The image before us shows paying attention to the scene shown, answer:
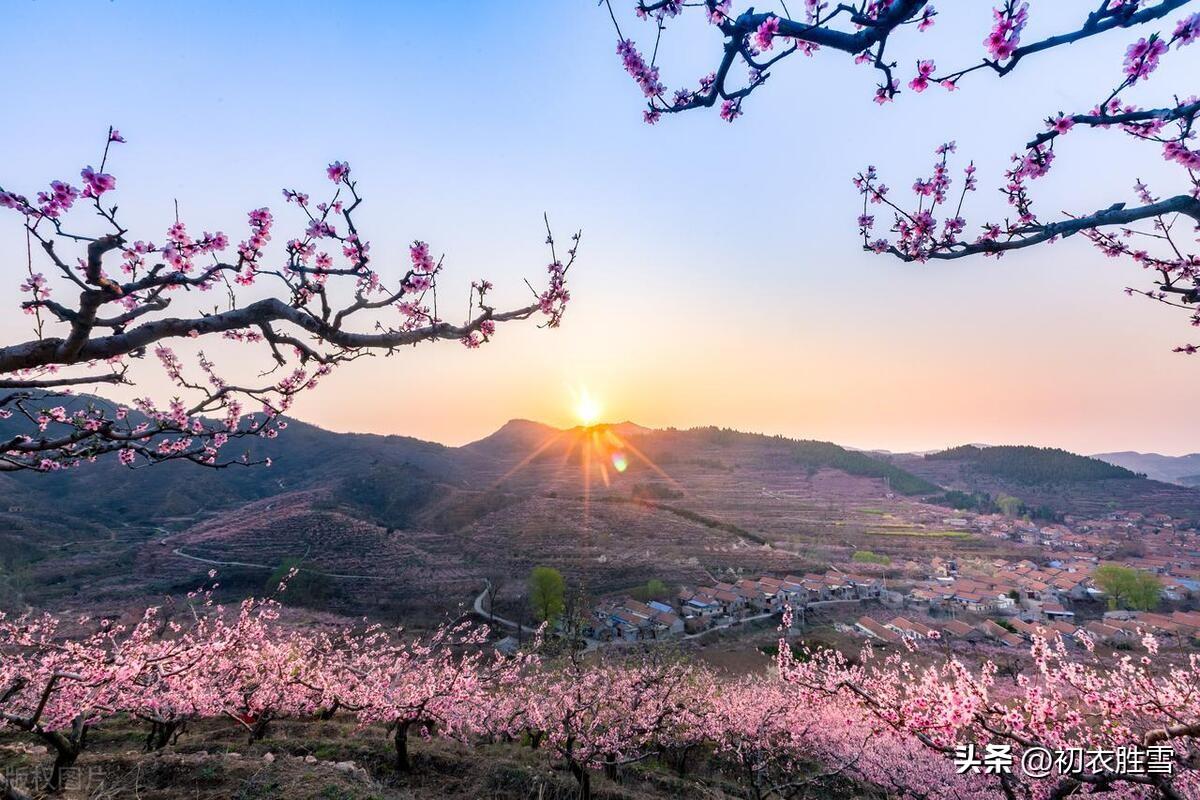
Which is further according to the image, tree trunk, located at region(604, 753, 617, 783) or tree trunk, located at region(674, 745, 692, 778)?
tree trunk, located at region(674, 745, 692, 778)

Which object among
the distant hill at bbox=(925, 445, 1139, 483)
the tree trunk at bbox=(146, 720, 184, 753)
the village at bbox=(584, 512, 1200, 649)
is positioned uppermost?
the distant hill at bbox=(925, 445, 1139, 483)

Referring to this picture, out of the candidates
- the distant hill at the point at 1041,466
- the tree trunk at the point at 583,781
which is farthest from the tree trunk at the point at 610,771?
the distant hill at the point at 1041,466

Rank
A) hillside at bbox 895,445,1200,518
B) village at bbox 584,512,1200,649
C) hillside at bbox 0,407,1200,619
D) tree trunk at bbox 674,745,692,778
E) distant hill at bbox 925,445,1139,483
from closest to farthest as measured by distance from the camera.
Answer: tree trunk at bbox 674,745,692,778
village at bbox 584,512,1200,649
hillside at bbox 0,407,1200,619
hillside at bbox 895,445,1200,518
distant hill at bbox 925,445,1139,483

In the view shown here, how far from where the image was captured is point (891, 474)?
498ft

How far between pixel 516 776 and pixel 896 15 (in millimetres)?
15045

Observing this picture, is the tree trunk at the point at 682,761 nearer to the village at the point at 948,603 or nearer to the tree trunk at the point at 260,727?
the tree trunk at the point at 260,727

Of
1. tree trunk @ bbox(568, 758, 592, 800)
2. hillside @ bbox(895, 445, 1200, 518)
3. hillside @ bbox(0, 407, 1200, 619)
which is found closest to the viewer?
tree trunk @ bbox(568, 758, 592, 800)

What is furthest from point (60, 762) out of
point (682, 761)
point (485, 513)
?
point (485, 513)

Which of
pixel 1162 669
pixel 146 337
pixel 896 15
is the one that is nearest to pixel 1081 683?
pixel 896 15

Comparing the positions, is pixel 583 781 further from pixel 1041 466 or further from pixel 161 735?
pixel 1041 466

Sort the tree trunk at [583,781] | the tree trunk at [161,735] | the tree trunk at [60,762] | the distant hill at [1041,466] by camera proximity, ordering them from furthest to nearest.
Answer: the distant hill at [1041,466] < the tree trunk at [161,735] < the tree trunk at [583,781] < the tree trunk at [60,762]

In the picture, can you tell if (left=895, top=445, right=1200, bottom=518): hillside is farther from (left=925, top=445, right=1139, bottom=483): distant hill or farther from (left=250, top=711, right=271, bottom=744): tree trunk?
(left=250, top=711, right=271, bottom=744): tree trunk

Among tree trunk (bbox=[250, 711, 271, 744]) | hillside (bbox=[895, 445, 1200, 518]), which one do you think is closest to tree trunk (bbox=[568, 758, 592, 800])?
tree trunk (bbox=[250, 711, 271, 744])

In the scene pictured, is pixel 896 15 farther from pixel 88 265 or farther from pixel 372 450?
pixel 372 450
